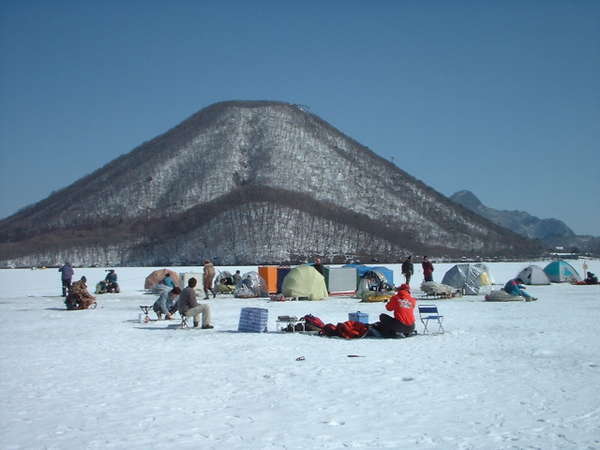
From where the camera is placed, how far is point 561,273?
133ft

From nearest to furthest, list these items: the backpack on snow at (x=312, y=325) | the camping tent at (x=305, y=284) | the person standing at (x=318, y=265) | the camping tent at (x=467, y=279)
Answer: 1. the backpack on snow at (x=312, y=325)
2. the camping tent at (x=305, y=284)
3. the person standing at (x=318, y=265)
4. the camping tent at (x=467, y=279)

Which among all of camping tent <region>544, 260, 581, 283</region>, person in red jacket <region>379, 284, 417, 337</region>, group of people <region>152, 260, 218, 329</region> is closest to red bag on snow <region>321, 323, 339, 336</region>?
person in red jacket <region>379, 284, 417, 337</region>

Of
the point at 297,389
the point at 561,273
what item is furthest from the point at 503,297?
the point at 297,389

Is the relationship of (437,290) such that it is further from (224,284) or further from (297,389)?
(297,389)

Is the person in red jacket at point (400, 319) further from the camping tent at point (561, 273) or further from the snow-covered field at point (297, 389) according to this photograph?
the camping tent at point (561, 273)

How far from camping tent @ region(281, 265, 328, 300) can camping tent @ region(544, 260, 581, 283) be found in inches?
729

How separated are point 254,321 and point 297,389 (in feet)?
23.1

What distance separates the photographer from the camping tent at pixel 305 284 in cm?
2838

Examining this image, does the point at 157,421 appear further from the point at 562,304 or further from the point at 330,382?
the point at 562,304

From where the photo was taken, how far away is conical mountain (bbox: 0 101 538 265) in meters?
122

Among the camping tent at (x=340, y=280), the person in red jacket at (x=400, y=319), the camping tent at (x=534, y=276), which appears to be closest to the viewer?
the person in red jacket at (x=400, y=319)

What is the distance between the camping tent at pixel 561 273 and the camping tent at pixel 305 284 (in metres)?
18.5

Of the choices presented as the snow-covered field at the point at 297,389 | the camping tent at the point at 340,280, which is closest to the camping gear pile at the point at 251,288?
the camping tent at the point at 340,280

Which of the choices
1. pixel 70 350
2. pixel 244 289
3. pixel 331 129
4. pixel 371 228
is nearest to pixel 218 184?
pixel 371 228
